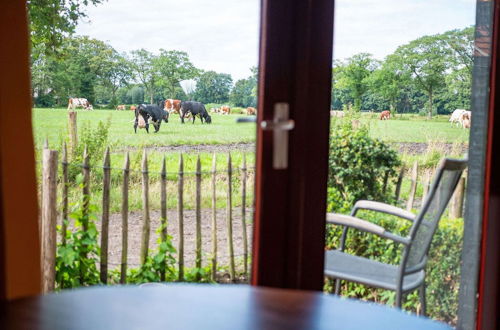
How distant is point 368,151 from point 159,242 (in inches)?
31.9

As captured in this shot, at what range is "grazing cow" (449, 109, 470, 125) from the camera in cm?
264

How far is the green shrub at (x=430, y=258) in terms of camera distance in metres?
2.50

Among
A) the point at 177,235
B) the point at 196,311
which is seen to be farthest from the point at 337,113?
the point at 196,311

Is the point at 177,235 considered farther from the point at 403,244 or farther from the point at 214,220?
the point at 403,244

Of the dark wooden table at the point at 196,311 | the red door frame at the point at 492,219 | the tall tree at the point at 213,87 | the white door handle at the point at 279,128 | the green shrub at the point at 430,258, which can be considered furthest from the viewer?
the red door frame at the point at 492,219

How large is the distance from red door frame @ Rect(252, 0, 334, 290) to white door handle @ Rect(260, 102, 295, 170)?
0.02 m

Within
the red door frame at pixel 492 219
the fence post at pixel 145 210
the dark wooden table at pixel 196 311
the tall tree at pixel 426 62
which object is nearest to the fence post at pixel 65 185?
the fence post at pixel 145 210

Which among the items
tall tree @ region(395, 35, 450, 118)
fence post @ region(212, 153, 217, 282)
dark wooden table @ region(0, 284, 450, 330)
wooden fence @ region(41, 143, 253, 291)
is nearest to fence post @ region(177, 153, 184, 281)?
wooden fence @ region(41, 143, 253, 291)

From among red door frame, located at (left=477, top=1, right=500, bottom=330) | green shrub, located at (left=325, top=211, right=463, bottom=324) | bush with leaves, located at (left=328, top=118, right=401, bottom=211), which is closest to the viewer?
bush with leaves, located at (left=328, top=118, right=401, bottom=211)

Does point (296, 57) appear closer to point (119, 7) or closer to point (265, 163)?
point (265, 163)

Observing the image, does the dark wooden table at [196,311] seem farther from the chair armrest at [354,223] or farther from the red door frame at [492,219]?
the red door frame at [492,219]

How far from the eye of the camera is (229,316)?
1.16 meters

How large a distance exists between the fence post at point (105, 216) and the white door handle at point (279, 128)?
557mm

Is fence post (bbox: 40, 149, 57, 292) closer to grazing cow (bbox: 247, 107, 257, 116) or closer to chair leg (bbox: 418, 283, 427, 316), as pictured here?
grazing cow (bbox: 247, 107, 257, 116)
